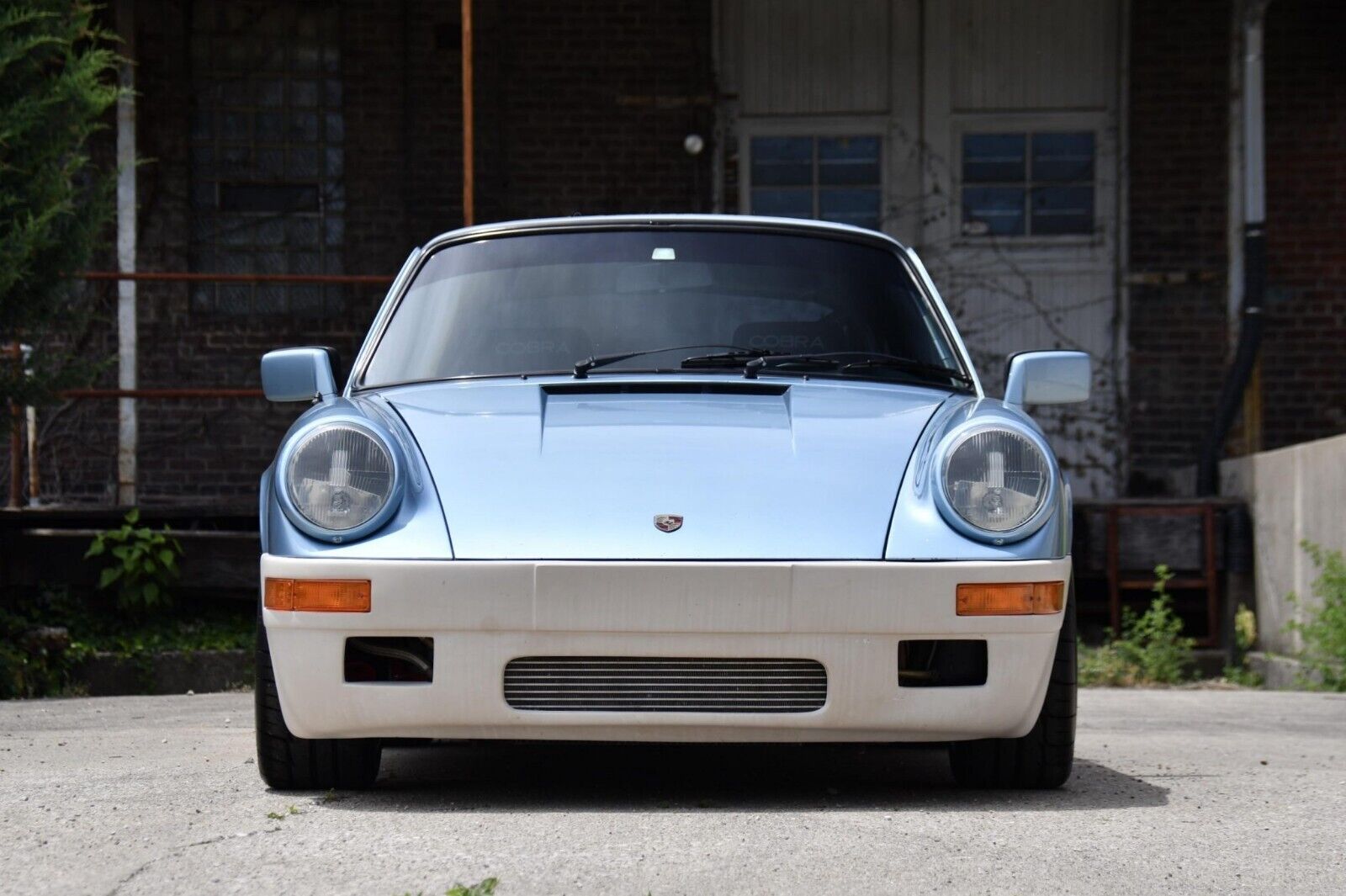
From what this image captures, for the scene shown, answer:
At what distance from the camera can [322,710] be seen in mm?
3635

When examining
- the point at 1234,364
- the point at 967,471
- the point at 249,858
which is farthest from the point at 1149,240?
the point at 249,858

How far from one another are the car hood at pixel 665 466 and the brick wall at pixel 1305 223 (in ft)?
26.0

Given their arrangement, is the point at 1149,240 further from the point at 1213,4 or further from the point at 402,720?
the point at 402,720

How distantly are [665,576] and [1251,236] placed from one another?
324 inches

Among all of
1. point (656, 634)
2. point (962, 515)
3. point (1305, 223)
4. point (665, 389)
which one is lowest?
point (656, 634)

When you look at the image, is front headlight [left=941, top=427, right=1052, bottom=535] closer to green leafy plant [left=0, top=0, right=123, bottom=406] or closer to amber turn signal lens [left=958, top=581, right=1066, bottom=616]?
amber turn signal lens [left=958, top=581, right=1066, bottom=616]

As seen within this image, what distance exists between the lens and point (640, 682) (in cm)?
358

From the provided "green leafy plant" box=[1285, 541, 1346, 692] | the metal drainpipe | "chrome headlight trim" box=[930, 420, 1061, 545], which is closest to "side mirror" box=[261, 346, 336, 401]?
"chrome headlight trim" box=[930, 420, 1061, 545]

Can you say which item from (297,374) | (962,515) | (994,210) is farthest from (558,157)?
(962,515)

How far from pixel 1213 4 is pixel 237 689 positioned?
7657mm

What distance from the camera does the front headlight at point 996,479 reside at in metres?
3.67

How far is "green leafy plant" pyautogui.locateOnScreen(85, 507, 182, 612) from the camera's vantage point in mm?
8250

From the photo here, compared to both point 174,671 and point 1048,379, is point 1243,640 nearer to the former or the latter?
point 1048,379

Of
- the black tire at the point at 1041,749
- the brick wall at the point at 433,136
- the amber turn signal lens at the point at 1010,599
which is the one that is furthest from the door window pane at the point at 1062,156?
the amber turn signal lens at the point at 1010,599
